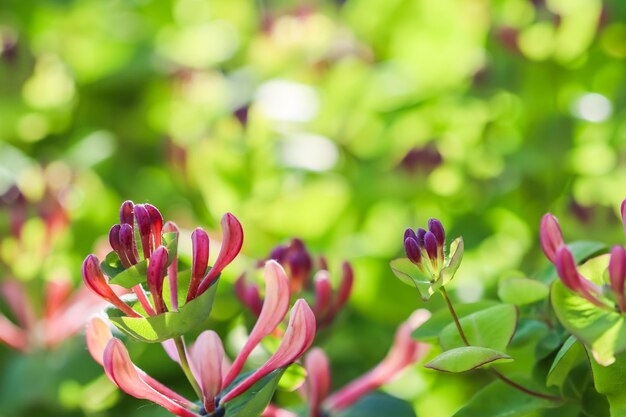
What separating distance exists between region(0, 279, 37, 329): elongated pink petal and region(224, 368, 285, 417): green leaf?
305 mm

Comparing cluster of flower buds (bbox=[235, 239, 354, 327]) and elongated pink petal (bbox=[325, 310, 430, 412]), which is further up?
cluster of flower buds (bbox=[235, 239, 354, 327])

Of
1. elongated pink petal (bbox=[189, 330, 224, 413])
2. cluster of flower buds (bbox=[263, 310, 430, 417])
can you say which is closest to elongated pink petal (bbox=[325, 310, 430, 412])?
cluster of flower buds (bbox=[263, 310, 430, 417])

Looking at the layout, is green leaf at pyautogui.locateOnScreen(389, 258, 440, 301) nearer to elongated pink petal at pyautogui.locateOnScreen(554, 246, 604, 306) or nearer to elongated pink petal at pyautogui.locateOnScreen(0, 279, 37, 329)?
elongated pink petal at pyautogui.locateOnScreen(554, 246, 604, 306)

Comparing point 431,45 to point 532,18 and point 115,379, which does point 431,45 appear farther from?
point 115,379

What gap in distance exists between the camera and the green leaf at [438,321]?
40 centimetres

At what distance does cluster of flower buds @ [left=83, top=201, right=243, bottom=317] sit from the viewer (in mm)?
336

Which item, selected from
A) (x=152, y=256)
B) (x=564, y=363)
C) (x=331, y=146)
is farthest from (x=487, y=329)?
(x=331, y=146)

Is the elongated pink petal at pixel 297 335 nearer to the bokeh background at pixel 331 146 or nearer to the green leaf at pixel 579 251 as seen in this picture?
the green leaf at pixel 579 251

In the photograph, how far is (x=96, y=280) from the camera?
34cm

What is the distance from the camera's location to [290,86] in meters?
0.92

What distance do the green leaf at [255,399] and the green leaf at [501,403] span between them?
79 millimetres

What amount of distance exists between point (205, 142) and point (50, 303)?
0.27 metres

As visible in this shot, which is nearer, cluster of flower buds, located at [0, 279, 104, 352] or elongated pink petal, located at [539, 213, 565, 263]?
elongated pink petal, located at [539, 213, 565, 263]

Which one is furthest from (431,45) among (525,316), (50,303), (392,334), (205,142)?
(525,316)
